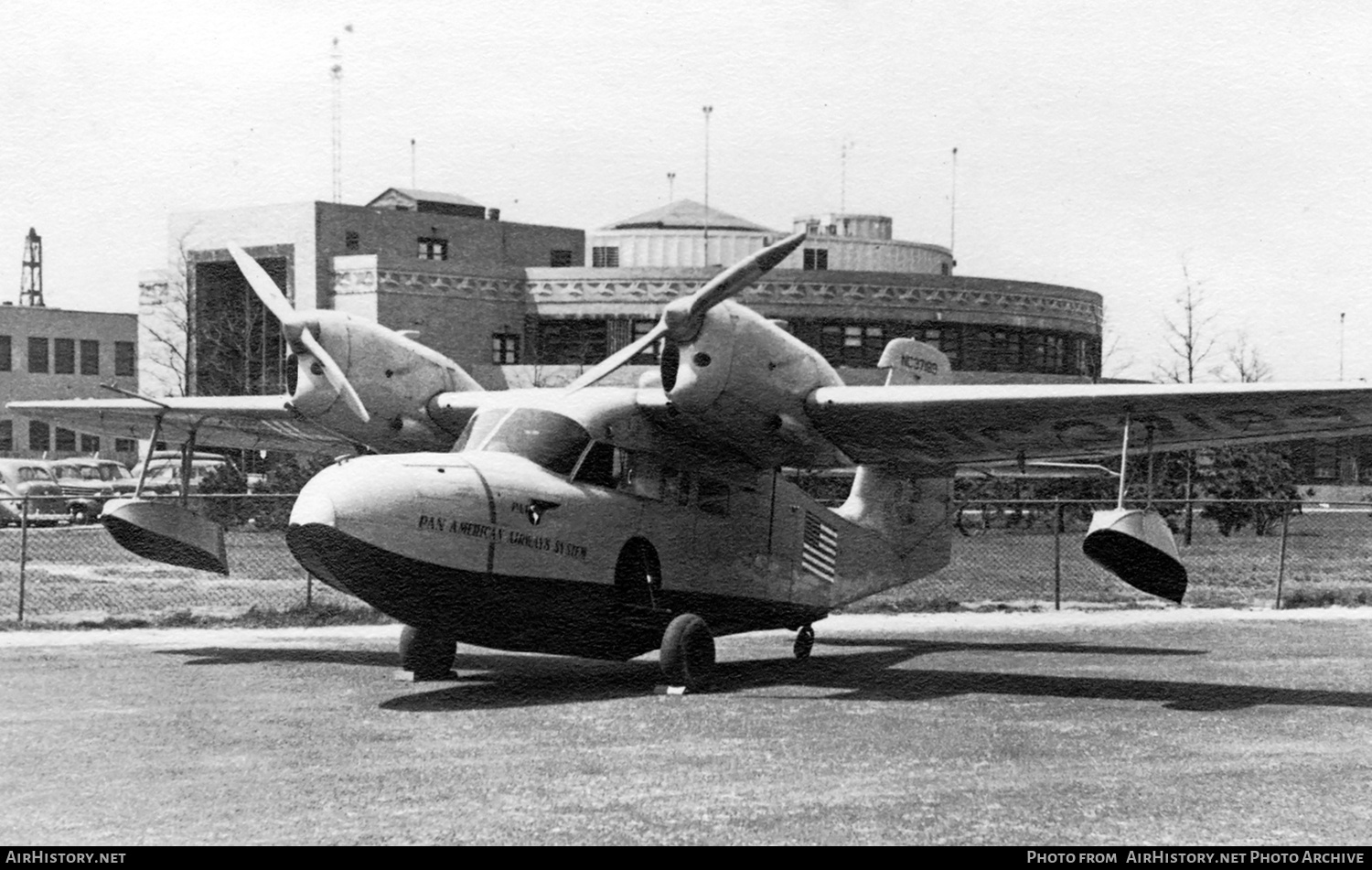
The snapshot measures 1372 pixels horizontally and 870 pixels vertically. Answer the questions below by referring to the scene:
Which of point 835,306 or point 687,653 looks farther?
point 835,306

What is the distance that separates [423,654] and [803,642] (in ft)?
15.5

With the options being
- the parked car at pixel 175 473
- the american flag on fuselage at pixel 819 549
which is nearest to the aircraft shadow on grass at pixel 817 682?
the american flag on fuselage at pixel 819 549

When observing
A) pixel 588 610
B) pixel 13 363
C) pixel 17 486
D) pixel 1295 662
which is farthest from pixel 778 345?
pixel 13 363

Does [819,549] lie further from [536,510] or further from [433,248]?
[433,248]

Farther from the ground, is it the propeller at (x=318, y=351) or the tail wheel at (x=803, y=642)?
the propeller at (x=318, y=351)

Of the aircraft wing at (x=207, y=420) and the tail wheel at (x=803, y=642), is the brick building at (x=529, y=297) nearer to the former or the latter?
the aircraft wing at (x=207, y=420)

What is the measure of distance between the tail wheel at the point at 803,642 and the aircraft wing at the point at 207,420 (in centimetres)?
568

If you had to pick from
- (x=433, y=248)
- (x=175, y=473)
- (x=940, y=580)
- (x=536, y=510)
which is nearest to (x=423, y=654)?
(x=536, y=510)

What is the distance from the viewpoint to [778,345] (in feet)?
51.1

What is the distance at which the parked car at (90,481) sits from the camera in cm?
5253

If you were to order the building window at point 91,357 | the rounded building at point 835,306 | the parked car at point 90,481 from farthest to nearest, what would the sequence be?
the building window at point 91,357, the rounded building at point 835,306, the parked car at point 90,481

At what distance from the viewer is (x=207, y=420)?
20.1m

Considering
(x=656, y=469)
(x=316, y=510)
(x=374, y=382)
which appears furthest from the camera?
(x=374, y=382)

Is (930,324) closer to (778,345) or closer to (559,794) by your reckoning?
(778,345)
